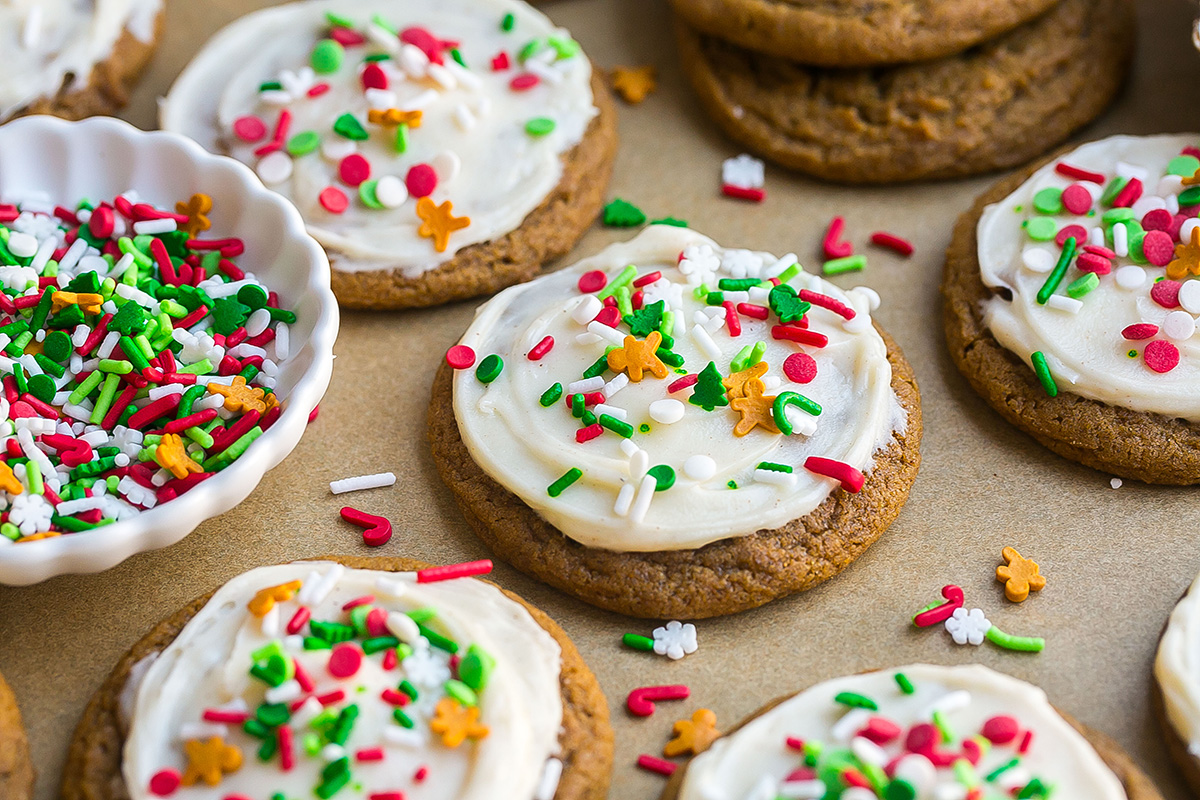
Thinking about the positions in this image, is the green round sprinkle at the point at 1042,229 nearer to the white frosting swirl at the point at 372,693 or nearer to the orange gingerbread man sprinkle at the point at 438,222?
the orange gingerbread man sprinkle at the point at 438,222

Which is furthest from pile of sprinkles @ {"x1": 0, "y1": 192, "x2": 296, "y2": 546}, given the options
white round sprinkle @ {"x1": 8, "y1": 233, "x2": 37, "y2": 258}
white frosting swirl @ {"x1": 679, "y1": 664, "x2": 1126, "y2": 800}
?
white frosting swirl @ {"x1": 679, "y1": 664, "x2": 1126, "y2": 800}

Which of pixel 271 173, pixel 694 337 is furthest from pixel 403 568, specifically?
pixel 271 173

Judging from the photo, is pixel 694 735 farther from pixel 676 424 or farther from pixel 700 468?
pixel 676 424

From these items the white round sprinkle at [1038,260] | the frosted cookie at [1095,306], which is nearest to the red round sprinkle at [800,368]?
the frosted cookie at [1095,306]

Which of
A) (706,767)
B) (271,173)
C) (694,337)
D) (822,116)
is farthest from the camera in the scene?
(822,116)

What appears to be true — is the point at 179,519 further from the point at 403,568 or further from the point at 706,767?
the point at 706,767

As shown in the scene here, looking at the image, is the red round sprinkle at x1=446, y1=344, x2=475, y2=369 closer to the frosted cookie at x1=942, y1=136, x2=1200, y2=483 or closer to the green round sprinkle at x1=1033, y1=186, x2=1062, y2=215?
the frosted cookie at x1=942, y1=136, x2=1200, y2=483
